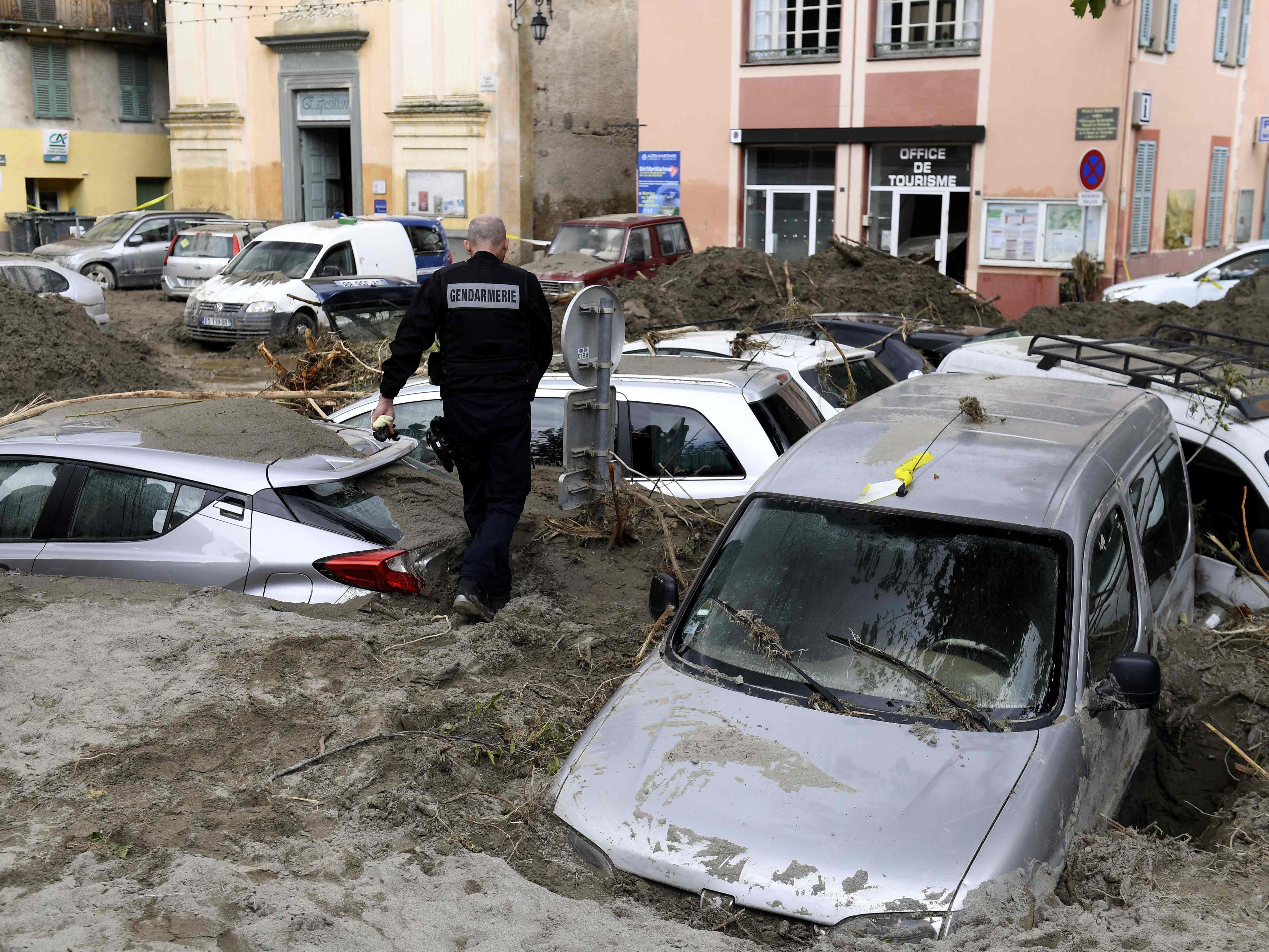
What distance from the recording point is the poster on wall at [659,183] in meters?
24.5

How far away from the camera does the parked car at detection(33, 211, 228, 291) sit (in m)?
26.6

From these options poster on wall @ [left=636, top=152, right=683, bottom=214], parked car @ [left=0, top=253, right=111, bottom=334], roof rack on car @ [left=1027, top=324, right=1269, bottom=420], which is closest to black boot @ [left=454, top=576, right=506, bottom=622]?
roof rack on car @ [left=1027, top=324, right=1269, bottom=420]

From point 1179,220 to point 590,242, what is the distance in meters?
10.8

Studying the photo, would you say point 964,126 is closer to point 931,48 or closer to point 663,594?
point 931,48

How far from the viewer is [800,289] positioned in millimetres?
17219

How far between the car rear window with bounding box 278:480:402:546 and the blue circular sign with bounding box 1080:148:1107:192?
16781mm

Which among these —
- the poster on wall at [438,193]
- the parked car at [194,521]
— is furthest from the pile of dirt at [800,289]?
the parked car at [194,521]

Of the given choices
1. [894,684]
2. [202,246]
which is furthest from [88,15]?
[894,684]

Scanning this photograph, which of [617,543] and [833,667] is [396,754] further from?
[617,543]

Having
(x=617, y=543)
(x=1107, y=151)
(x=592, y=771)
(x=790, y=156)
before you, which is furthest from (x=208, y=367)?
(x=592, y=771)

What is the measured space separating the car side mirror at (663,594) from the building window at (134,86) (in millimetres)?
34757

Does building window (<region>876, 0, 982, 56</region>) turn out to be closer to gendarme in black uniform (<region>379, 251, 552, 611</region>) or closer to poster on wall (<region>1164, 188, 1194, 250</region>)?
poster on wall (<region>1164, 188, 1194, 250</region>)

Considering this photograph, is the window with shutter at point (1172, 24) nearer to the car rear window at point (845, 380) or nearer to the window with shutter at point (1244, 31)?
the window with shutter at point (1244, 31)

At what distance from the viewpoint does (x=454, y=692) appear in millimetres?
5016
